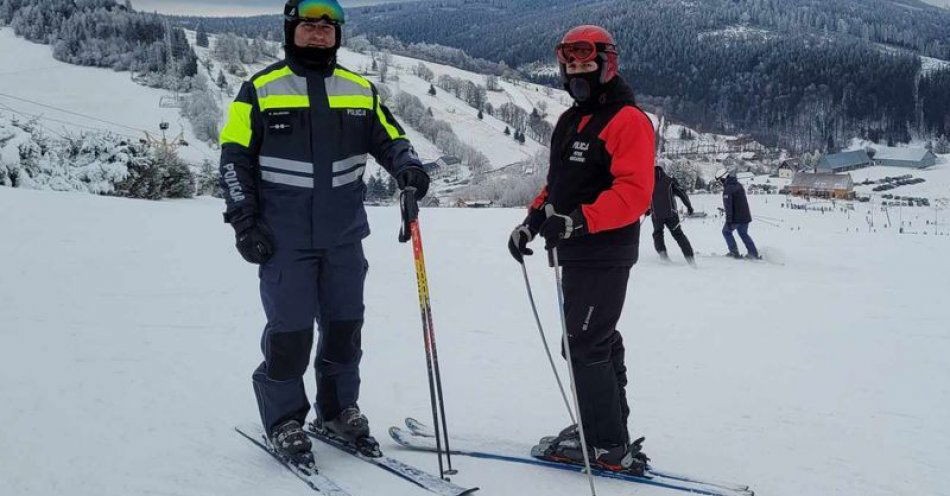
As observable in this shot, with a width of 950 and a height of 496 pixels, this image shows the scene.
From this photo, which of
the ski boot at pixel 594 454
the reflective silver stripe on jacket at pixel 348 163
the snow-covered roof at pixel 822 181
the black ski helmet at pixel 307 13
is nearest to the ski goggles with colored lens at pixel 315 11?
the black ski helmet at pixel 307 13

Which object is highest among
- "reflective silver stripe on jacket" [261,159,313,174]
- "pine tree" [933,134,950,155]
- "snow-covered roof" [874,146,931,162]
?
"pine tree" [933,134,950,155]

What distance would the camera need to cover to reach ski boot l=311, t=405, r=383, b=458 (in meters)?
3.30

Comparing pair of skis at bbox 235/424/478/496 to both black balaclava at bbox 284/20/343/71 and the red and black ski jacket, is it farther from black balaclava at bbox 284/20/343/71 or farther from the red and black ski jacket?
black balaclava at bbox 284/20/343/71

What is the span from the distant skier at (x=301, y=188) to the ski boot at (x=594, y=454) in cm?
87

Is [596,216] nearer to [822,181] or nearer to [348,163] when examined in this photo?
[348,163]

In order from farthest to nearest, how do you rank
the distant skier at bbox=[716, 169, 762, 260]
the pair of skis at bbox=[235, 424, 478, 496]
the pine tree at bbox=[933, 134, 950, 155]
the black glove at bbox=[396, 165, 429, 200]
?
the pine tree at bbox=[933, 134, 950, 155]
the distant skier at bbox=[716, 169, 762, 260]
the black glove at bbox=[396, 165, 429, 200]
the pair of skis at bbox=[235, 424, 478, 496]

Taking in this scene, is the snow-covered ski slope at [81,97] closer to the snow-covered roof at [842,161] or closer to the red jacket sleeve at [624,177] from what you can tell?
the red jacket sleeve at [624,177]

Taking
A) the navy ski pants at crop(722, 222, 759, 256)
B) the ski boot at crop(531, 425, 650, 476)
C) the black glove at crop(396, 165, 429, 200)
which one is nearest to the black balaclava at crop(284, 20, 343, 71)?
the black glove at crop(396, 165, 429, 200)

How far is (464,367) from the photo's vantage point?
5074 mm

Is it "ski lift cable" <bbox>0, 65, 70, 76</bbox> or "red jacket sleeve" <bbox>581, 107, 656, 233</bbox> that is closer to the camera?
"red jacket sleeve" <bbox>581, 107, 656, 233</bbox>

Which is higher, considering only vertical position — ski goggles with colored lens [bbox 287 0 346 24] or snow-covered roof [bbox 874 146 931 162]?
snow-covered roof [bbox 874 146 931 162]

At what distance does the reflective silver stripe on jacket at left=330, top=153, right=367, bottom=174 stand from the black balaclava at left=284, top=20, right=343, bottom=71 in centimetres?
43

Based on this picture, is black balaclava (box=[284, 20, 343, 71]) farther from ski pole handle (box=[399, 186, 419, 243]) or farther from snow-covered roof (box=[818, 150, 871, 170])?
snow-covered roof (box=[818, 150, 871, 170])

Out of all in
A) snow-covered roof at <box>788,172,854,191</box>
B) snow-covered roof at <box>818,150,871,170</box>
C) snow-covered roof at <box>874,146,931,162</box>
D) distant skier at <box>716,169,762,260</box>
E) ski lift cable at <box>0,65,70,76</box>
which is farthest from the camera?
snow-covered roof at <box>818,150,871,170</box>
